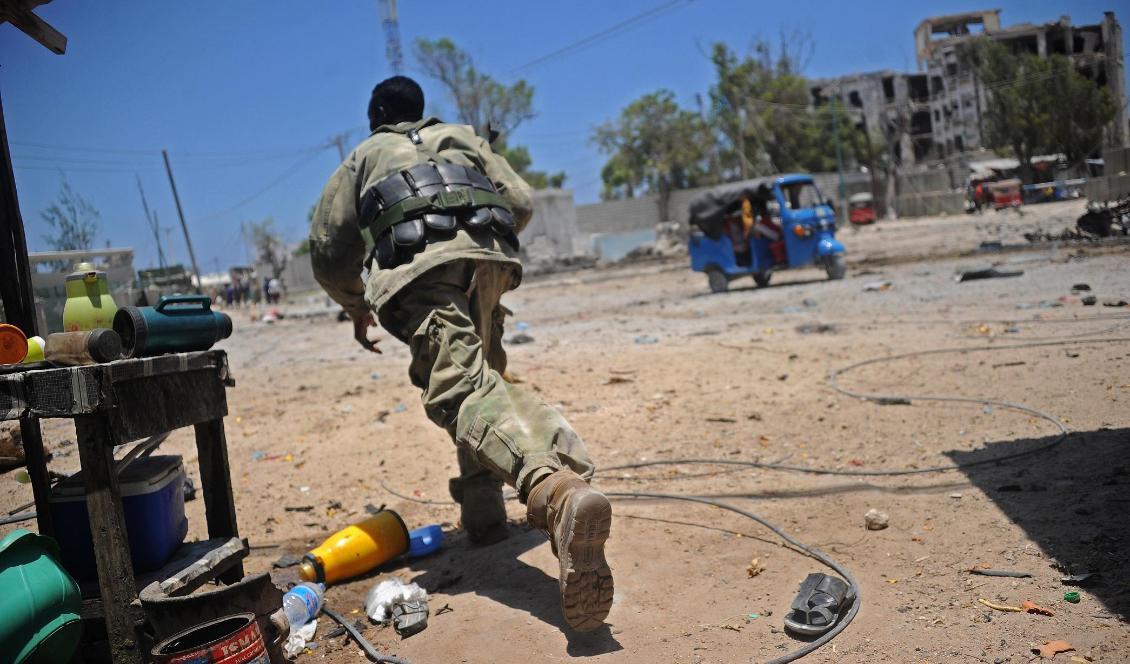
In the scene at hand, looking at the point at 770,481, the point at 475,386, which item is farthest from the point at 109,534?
the point at 770,481

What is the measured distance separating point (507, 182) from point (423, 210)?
1.98 feet

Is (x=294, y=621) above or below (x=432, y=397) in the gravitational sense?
below

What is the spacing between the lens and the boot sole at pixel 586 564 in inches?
89.9

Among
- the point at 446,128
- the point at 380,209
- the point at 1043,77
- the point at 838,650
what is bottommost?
the point at 838,650

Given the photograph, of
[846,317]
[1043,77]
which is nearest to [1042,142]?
[1043,77]

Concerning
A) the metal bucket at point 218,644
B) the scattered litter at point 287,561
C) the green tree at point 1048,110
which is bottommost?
the scattered litter at point 287,561

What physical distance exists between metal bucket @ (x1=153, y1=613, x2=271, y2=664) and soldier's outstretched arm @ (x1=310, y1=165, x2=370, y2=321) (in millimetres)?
1668

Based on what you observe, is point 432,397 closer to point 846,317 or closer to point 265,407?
point 265,407

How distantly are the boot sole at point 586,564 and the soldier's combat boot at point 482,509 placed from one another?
45.2 inches

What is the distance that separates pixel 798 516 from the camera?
338 centimetres

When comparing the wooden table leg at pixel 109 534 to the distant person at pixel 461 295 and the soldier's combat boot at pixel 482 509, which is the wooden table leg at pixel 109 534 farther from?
the soldier's combat boot at pixel 482 509

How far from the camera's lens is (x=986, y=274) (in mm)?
10469

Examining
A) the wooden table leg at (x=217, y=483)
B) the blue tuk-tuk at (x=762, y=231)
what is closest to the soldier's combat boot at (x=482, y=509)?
the wooden table leg at (x=217, y=483)

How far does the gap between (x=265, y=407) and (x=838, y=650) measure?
18.9 feet
